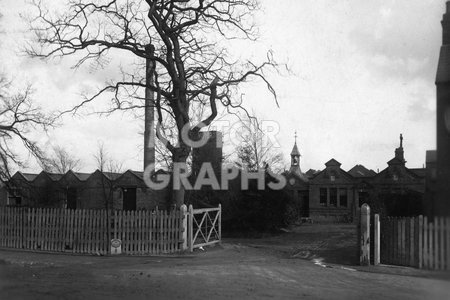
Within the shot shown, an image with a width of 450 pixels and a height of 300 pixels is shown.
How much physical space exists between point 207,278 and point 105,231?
23.0ft

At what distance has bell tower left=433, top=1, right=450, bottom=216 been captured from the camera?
409 cm

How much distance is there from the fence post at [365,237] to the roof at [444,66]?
916 cm

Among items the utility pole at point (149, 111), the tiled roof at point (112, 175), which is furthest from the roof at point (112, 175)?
the utility pole at point (149, 111)

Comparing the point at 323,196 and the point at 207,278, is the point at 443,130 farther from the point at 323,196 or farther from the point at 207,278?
the point at 323,196

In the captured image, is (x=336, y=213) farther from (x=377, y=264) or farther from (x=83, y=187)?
(x=377, y=264)

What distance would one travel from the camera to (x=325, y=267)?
42.2 feet

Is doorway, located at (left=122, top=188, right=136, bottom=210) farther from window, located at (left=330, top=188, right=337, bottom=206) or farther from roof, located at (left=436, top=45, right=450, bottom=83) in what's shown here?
roof, located at (left=436, top=45, right=450, bottom=83)

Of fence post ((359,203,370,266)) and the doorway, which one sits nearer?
fence post ((359,203,370,266))

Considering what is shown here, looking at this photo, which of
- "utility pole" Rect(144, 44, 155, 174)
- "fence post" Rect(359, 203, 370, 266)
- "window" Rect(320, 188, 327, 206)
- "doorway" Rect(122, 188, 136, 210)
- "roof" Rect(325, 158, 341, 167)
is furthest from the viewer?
"window" Rect(320, 188, 327, 206)

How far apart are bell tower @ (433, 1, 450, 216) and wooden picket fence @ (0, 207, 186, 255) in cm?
1263

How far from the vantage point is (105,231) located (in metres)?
16.5

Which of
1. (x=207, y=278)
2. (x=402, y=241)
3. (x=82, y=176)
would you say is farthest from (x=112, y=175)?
(x=207, y=278)

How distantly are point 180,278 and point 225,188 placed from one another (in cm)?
1742

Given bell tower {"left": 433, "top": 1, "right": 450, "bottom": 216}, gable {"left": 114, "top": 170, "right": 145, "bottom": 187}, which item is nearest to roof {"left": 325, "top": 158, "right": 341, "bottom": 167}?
gable {"left": 114, "top": 170, "right": 145, "bottom": 187}
